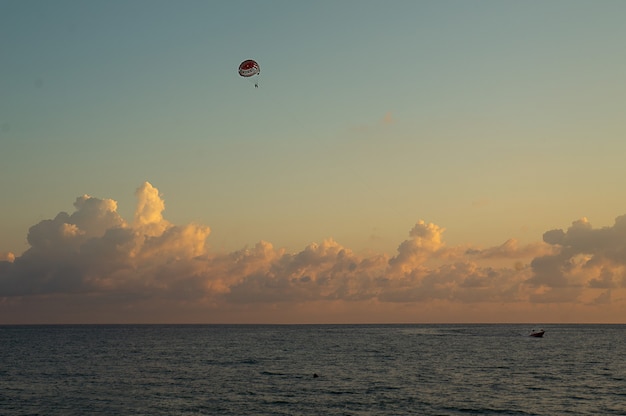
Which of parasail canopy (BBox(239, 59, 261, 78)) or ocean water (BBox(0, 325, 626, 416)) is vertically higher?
parasail canopy (BBox(239, 59, 261, 78))

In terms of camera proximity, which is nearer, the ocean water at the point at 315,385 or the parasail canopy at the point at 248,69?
the ocean water at the point at 315,385

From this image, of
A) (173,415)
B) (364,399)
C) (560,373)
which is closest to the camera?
(173,415)

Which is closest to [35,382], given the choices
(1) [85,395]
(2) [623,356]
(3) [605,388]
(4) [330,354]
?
(1) [85,395]

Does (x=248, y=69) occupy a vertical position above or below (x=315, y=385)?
above

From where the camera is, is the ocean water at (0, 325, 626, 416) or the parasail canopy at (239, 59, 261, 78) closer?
the ocean water at (0, 325, 626, 416)

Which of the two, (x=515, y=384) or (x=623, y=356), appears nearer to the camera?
(x=515, y=384)

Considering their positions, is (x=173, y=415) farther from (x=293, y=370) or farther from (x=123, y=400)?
(x=293, y=370)

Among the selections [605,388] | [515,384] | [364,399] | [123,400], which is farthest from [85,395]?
[605,388]

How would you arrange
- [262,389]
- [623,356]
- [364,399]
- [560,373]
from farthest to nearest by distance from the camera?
[623,356] < [560,373] < [262,389] < [364,399]

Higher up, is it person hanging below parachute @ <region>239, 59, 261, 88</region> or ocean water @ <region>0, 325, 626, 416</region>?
person hanging below parachute @ <region>239, 59, 261, 88</region>

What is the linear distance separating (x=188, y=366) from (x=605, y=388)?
76572 millimetres

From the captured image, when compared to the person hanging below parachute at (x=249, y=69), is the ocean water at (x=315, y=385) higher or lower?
lower

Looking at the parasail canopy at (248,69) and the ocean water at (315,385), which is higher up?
the parasail canopy at (248,69)

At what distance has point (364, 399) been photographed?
78.4m
